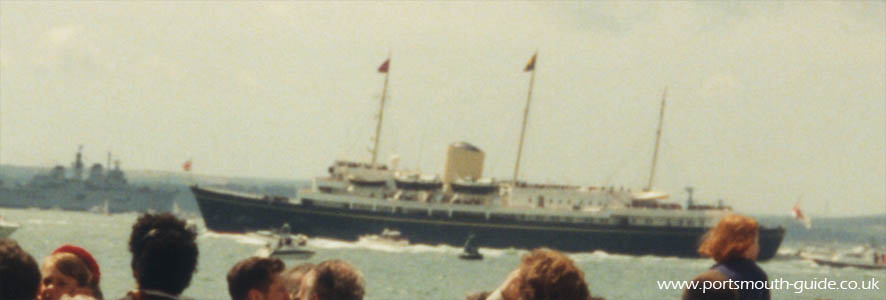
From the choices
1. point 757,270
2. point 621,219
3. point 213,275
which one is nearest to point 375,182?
point 621,219

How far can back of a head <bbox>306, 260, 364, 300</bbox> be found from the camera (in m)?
4.68

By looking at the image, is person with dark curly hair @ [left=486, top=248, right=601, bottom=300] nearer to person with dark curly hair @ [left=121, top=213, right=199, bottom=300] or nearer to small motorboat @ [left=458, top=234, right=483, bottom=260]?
person with dark curly hair @ [left=121, top=213, right=199, bottom=300]

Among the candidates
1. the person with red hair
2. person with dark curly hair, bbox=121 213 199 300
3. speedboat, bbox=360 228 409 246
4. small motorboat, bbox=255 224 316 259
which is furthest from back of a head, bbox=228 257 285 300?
speedboat, bbox=360 228 409 246

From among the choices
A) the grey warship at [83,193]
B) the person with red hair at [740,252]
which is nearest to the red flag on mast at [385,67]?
the person with red hair at [740,252]

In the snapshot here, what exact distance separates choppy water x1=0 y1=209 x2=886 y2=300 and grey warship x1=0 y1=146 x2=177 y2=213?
12466 cm

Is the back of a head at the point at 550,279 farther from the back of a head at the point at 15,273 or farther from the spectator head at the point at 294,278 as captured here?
the back of a head at the point at 15,273

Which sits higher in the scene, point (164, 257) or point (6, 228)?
point (164, 257)

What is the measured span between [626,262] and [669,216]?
5.50 m

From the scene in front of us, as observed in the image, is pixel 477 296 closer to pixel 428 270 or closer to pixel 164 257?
pixel 164 257

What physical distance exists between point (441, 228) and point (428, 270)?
15428 millimetres

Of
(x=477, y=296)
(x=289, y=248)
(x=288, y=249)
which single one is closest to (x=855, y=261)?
(x=289, y=248)

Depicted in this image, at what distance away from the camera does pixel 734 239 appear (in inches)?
232

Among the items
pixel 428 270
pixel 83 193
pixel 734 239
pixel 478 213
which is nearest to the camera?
pixel 734 239

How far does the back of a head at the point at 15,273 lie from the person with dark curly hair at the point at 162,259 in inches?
16.3
